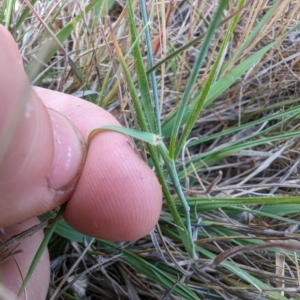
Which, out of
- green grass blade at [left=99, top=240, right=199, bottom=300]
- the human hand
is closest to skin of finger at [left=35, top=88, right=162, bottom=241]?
the human hand

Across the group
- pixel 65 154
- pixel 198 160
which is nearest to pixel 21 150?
pixel 65 154

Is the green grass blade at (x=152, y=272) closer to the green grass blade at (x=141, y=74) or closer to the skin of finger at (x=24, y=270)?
the skin of finger at (x=24, y=270)

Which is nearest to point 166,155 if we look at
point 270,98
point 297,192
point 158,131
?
point 158,131

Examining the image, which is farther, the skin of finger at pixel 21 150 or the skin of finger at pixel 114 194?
the skin of finger at pixel 114 194

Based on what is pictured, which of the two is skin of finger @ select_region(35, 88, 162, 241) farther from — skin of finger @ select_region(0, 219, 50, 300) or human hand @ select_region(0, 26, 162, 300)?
skin of finger @ select_region(0, 219, 50, 300)

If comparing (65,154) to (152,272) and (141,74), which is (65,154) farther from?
(152,272)

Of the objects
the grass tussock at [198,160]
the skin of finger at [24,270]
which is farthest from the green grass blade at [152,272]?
the skin of finger at [24,270]
